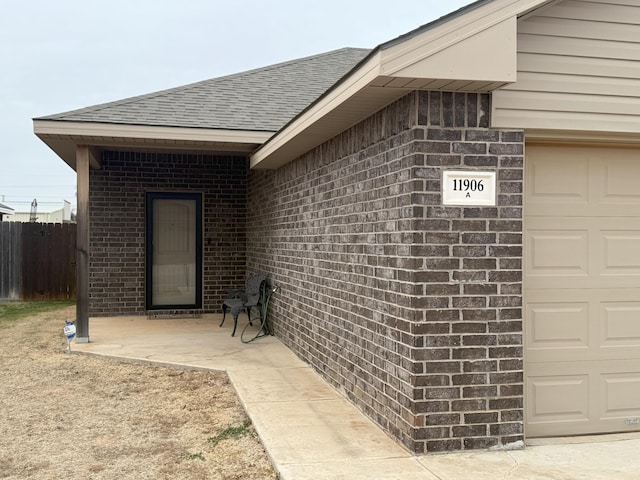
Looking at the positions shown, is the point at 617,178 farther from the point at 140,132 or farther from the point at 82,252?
the point at 82,252

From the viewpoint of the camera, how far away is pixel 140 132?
862cm

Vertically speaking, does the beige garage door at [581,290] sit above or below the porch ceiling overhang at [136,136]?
below

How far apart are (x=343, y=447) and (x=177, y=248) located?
796cm

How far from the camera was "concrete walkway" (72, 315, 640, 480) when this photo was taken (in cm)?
400

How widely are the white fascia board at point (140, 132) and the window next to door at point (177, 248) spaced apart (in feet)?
10.6

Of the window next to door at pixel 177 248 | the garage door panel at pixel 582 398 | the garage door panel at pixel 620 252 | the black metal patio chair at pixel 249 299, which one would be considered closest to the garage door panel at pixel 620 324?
the garage door panel at pixel 582 398

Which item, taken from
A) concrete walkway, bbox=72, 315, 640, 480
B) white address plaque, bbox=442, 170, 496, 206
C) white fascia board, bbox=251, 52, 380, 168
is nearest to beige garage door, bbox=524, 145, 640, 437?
concrete walkway, bbox=72, 315, 640, 480

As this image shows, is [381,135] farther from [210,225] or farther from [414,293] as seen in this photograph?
[210,225]

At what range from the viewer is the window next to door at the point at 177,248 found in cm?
1182

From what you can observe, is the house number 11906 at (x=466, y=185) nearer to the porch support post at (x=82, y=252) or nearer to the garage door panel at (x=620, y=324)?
the garage door panel at (x=620, y=324)

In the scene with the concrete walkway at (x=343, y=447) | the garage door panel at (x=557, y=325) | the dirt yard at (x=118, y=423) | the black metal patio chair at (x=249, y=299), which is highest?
the garage door panel at (x=557, y=325)

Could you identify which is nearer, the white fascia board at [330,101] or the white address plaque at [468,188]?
the white fascia board at [330,101]

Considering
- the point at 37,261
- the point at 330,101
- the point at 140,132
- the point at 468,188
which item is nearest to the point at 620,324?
the point at 468,188

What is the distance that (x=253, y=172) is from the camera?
11.4 metres
